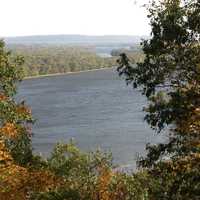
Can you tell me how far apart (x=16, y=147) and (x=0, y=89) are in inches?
115

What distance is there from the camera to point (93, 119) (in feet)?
303

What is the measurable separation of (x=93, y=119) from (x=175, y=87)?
252ft

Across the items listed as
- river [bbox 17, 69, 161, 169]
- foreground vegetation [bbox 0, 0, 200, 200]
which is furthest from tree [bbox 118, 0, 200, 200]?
river [bbox 17, 69, 161, 169]

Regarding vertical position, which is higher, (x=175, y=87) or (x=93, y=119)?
(x=175, y=87)

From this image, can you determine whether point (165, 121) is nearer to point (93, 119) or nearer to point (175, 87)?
point (175, 87)

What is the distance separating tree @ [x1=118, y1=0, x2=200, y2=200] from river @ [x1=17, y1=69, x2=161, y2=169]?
43836 millimetres

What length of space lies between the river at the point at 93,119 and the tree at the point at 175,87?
4384 cm

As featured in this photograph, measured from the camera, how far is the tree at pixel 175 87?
49.0 ft

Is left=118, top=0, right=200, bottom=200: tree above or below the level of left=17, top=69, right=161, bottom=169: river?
above

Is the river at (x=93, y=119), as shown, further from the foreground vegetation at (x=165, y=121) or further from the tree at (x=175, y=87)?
the tree at (x=175, y=87)

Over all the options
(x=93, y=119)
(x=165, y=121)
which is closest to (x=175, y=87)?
(x=165, y=121)

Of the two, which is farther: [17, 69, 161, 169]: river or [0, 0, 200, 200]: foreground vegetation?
[17, 69, 161, 169]: river

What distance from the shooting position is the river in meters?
71.3

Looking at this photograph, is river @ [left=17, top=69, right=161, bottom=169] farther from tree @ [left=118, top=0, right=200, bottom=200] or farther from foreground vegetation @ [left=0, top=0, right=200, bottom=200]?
tree @ [left=118, top=0, right=200, bottom=200]
